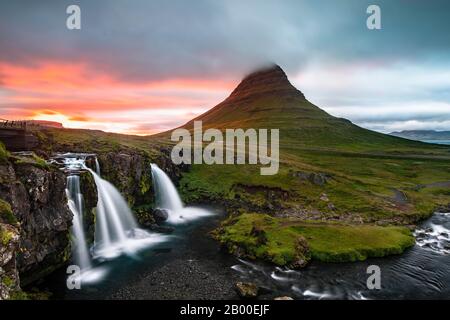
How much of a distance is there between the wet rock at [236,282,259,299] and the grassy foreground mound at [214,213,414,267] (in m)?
7.72

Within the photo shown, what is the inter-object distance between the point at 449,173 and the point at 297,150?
71312mm

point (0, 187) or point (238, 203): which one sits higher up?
point (0, 187)

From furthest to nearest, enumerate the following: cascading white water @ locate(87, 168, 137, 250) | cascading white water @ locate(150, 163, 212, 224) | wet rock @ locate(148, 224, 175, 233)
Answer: cascading white water @ locate(150, 163, 212, 224) < wet rock @ locate(148, 224, 175, 233) < cascading white water @ locate(87, 168, 137, 250)

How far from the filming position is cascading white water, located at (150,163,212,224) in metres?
66.3

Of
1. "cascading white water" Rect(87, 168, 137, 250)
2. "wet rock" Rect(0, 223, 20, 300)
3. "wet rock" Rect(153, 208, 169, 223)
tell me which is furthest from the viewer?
"wet rock" Rect(153, 208, 169, 223)

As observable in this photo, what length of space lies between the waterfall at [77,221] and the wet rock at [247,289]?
18.9 metres

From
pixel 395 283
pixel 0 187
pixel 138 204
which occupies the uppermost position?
pixel 0 187

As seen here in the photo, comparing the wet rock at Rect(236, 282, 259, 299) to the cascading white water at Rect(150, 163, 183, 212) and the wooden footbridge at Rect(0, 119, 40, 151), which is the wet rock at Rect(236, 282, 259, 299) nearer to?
the wooden footbridge at Rect(0, 119, 40, 151)

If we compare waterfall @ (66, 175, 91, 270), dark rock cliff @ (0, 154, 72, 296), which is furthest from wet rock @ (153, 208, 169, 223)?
dark rock cliff @ (0, 154, 72, 296)

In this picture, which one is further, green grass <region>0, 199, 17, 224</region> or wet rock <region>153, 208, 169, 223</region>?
wet rock <region>153, 208, 169, 223</region>

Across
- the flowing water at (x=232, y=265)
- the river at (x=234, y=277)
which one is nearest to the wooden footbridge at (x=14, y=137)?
the flowing water at (x=232, y=265)

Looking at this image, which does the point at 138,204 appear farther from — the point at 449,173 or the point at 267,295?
the point at 449,173

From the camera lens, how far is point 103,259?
42.4 m
